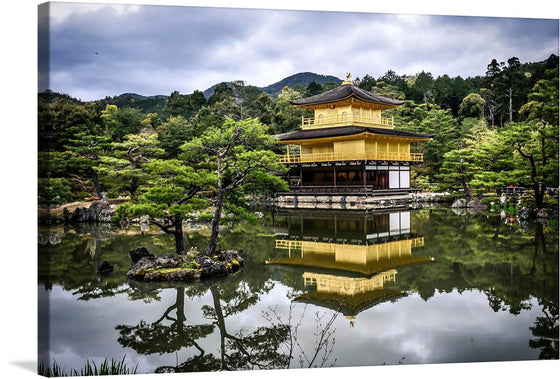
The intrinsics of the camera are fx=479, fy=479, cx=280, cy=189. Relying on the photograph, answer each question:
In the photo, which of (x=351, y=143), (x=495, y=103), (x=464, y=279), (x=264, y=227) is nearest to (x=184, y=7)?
(x=464, y=279)

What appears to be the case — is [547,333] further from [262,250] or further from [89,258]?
[89,258]

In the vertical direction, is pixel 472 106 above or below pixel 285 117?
above

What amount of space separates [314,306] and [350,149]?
17433mm

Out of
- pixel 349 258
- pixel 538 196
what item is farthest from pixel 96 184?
pixel 538 196

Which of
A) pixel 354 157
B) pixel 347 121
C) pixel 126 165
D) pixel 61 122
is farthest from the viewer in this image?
pixel 347 121

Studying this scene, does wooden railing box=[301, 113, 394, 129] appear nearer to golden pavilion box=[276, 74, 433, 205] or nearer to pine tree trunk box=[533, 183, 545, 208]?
golden pavilion box=[276, 74, 433, 205]

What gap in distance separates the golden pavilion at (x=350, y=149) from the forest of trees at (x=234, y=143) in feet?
7.46

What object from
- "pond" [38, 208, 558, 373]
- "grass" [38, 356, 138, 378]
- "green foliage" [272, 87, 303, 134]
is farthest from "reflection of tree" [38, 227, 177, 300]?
"green foliage" [272, 87, 303, 134]

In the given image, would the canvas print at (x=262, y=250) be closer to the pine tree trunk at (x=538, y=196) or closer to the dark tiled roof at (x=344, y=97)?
the pine tree trunk at (x=538, y=196)

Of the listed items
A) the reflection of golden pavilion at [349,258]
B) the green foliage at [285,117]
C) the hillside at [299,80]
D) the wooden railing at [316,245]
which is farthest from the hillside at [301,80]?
the wooden railing at [316,245]

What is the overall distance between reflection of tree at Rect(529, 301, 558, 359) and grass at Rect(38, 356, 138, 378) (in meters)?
3.83

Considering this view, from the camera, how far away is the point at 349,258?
29.0 feet

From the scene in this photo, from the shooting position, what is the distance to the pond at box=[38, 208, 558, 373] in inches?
176

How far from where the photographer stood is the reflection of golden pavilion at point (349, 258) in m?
6.25
